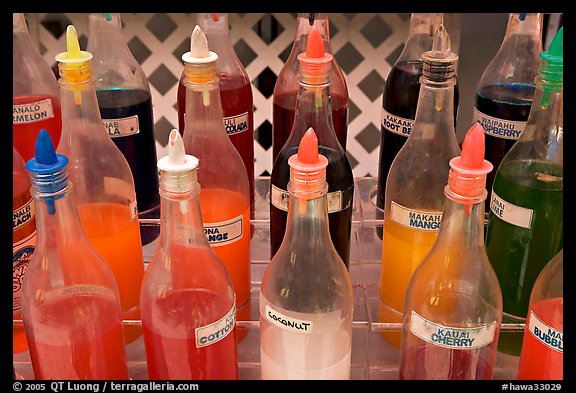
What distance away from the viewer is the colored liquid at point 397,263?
33.8 inches

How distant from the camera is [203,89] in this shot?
81 centimetres

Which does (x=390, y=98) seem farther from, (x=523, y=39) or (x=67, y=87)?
(x=67, y=87)

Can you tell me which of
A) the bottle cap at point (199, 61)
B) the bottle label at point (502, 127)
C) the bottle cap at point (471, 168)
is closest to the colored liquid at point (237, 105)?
the bottle cap at point (199, 61)

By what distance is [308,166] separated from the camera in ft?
2.09

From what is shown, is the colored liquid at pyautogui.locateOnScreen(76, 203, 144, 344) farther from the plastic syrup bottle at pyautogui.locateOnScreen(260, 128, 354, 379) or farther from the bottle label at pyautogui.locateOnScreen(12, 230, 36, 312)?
the plastic syrup bottle at pyautogui.locateOnScreen(260, 128, 354, 379)

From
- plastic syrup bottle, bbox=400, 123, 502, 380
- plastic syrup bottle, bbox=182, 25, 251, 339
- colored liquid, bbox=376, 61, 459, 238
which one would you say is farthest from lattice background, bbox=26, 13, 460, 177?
plastic syrup bottle, bbox=400, 123, 502, 380

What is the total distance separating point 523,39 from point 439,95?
280 millimetres

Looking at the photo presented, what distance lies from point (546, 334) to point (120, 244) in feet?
1.68

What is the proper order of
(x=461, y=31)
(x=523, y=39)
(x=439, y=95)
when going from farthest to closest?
(x=461, y=31) → (x=523, y=39) → (x=439, y=95)

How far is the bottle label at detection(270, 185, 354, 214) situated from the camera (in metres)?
0.87

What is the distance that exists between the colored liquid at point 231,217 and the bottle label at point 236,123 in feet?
0.56

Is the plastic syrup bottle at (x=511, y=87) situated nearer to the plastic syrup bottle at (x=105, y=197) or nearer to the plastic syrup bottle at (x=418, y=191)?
the plastic syrup bottle at (x=418, y=191)

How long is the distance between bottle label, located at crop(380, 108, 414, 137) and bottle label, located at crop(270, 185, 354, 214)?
21 centimetres
